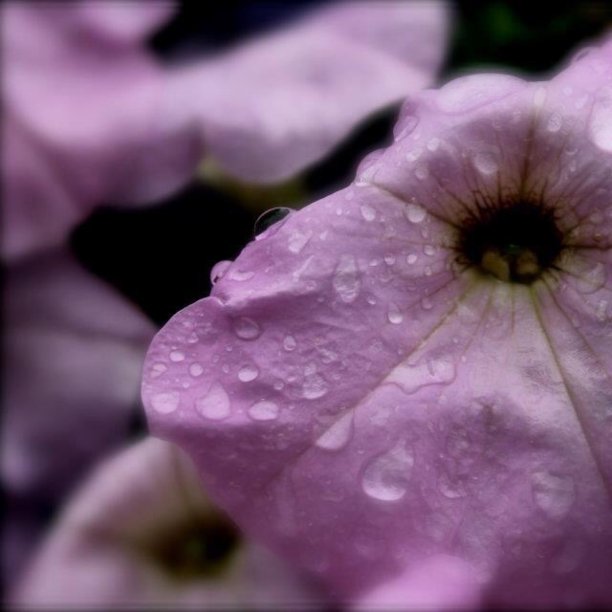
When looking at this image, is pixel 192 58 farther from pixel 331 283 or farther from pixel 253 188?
pixel 331 283

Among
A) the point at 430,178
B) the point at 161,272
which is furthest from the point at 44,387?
the point at 430,178

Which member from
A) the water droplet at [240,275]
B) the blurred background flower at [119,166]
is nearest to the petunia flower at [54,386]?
the blurred background flower at [119,166]

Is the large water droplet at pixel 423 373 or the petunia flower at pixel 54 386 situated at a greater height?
the large water droplet at pixel 423 373

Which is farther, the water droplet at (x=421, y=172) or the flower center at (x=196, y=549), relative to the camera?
the flower center at (x=196, y=549)

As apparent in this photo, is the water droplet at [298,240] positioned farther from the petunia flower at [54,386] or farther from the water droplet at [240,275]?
the petunia flower at [54,386]

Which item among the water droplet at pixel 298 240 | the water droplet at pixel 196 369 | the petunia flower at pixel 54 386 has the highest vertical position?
the water droplet at pixel 298 240

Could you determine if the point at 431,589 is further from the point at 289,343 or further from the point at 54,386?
the point at 54,386
